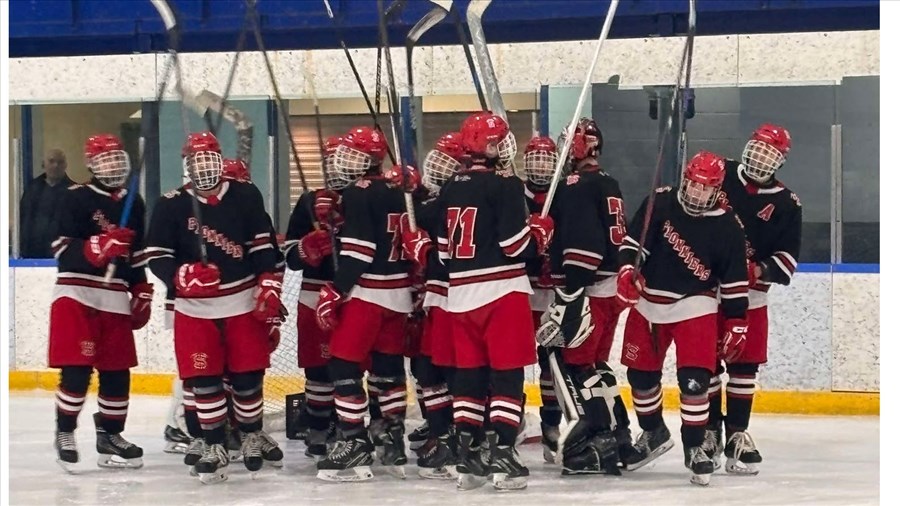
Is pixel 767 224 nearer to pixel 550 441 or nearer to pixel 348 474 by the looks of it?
pixel 550 441

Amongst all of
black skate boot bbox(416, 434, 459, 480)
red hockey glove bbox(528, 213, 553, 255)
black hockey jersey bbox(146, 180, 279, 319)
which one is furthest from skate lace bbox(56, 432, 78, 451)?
red hockey glove bbox(528, 213, 553, 255)

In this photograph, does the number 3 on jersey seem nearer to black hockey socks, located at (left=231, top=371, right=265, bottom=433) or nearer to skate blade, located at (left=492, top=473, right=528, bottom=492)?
skate blade, located at (left=492, top=473, right=528, bottom=492)

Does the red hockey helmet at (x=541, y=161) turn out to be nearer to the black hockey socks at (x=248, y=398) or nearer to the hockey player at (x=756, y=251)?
the hockey player at (x=756, y=251)

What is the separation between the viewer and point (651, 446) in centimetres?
504

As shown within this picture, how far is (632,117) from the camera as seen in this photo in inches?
278

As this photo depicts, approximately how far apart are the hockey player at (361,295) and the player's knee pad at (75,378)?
0.92m

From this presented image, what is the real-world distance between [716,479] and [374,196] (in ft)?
5.24

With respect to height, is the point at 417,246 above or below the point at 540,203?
below

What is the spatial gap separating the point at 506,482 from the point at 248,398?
101 centimetres

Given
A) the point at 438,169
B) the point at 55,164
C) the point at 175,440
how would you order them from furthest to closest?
the point at 55,164, the point at 175,440, the point at 438,169

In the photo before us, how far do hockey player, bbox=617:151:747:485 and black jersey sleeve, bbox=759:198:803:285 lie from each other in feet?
1.00

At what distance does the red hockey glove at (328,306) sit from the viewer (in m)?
4.86

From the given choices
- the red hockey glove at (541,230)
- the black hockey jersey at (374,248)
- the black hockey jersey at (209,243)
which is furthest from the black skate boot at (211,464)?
the red hockey glove at (541,230)

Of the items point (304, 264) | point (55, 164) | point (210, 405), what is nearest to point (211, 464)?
point (210, 405)
